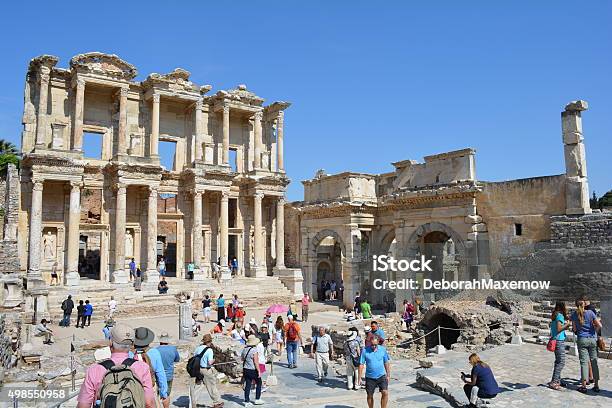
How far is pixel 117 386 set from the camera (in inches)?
140

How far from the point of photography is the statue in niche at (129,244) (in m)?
26.2

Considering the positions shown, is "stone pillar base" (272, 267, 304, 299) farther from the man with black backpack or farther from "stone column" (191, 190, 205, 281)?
the man with black backpack

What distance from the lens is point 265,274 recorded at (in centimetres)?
2809

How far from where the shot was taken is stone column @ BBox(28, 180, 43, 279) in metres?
21.6

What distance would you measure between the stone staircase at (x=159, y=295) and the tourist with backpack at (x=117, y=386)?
54.7 feet

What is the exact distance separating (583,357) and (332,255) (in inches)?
1053

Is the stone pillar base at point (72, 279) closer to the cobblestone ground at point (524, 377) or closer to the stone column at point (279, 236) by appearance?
the stone column at point (279, 236)

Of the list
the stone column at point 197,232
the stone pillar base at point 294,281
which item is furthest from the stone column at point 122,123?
the stone pillar base at point 294,281

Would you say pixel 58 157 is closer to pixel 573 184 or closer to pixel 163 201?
pixel 163 201

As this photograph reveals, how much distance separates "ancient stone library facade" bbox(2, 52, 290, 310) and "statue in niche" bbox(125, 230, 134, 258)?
73 mm

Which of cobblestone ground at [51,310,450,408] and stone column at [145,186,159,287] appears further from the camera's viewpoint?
stone column at [145,186,159,287]

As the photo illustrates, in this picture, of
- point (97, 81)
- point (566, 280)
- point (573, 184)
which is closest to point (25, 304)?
point (97, 81)

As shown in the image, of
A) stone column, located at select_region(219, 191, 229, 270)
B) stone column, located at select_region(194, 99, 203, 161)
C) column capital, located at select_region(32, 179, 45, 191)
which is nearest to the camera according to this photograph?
column capital, located at select_region(32, 179, 45, 191)

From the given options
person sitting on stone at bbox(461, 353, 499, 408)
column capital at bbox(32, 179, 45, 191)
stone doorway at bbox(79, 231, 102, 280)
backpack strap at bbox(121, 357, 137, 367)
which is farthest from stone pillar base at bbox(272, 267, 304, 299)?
backpack strap at bbox(121, 357, 137, 367)
